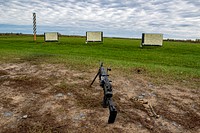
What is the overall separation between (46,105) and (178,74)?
8.17 m

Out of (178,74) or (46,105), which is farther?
(178,74)

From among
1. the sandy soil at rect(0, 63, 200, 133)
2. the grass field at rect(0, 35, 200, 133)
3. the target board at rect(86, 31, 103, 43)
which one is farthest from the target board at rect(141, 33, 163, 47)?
the sandy soil at rect(0, 63, 200, 133)

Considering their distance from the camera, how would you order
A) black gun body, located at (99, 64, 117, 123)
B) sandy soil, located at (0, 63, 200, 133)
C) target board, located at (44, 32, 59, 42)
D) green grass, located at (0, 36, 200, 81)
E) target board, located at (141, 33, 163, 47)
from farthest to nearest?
target board, located at (44, 32, 59, 42) < target board, located at (141, 33, 163, 47) < green grass, located at (0, 36, 200, 81) < sandy soil, located at (0, 63, 200, 133) < black gun body, located at (99, 64, 117, 123)

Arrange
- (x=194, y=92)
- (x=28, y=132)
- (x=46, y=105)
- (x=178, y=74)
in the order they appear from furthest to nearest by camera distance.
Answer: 1. (x=178, y=74)
2. (x=194, y=92)
3. (x=46, y=105)
4. (x=28, y=132)

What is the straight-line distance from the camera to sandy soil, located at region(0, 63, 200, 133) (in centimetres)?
557

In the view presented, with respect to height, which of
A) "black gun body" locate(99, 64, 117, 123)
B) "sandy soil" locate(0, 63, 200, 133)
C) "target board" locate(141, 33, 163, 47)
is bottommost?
"sandy soil" locate(0, 63, 200, 133)

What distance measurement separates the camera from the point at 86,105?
6.78 metres

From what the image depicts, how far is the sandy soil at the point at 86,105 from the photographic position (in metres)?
5.57

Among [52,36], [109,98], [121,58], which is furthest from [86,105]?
[52,36]

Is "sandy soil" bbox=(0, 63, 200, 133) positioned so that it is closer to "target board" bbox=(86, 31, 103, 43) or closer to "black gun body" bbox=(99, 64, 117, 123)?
"black gun body" bbox=(99, 64, 117, 123)

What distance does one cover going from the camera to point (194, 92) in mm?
8656

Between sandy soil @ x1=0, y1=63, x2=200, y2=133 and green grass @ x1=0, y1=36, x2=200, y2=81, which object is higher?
green grass @ x1=0, y1=36, x2=200, y2=81

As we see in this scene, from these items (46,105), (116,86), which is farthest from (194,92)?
(46,105)

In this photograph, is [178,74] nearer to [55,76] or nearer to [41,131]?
[55,76]
